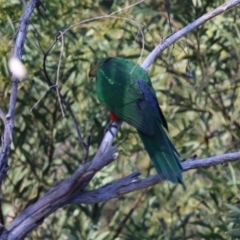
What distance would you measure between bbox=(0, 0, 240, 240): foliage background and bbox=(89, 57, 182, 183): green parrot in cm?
38

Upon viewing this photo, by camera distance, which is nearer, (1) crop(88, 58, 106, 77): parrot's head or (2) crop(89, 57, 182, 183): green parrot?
(2) crop(89, 57, 182, 183): green parrot

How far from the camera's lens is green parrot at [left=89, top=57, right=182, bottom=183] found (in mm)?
3182

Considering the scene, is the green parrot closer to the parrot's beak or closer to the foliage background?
the parrot's beak

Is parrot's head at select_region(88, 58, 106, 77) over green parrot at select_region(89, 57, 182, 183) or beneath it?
over

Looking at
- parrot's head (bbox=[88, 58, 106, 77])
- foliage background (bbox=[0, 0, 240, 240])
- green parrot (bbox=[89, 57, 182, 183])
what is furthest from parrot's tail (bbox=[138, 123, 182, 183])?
foliage background (bbox=[0, 0, 240, 240])

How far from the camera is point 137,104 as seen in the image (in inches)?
143

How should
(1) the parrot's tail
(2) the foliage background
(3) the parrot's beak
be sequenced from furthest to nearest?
(2) the foliage background, (3) the parrot's beak, (1) the parrot's tail

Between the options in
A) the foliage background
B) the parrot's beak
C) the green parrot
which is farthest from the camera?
the foliage background

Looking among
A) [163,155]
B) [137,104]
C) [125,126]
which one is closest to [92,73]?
[137,104]

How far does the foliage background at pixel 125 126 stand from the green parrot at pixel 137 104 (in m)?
0.38

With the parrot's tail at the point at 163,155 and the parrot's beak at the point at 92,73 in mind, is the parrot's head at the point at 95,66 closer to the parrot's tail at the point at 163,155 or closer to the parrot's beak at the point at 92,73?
the parrot's beak at the point at 92,73

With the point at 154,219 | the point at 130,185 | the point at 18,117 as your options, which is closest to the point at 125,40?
the point at 18,117

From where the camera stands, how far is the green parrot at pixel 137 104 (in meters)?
3.18

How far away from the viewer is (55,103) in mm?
4414
